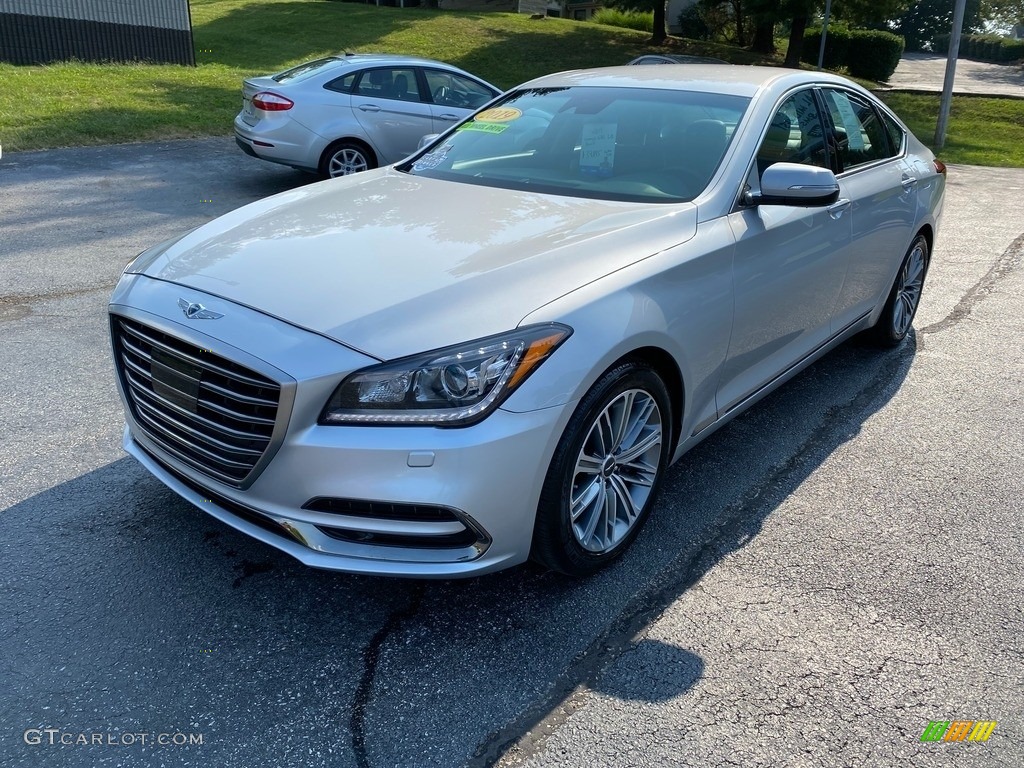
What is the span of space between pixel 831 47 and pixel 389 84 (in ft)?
104

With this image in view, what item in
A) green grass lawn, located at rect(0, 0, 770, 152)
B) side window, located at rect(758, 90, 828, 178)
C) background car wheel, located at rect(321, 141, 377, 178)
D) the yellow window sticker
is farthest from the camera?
green grass lawn, located at rect(0, 0, 770, 152)

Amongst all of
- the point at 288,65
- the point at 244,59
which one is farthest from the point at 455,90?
the point at 244,59

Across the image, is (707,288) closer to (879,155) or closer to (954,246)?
(879,155)

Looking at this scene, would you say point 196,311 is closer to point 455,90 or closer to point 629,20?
point 455,90

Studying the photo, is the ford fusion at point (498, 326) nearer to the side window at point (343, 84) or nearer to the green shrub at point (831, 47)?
the side window at point (343, 84)

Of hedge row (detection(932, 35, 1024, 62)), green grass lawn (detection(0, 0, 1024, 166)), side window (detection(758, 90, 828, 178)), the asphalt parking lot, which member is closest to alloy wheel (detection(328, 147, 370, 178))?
green grass lawn (detection(0, 0, 1024, 166))

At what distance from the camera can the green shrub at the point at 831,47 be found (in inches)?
1410

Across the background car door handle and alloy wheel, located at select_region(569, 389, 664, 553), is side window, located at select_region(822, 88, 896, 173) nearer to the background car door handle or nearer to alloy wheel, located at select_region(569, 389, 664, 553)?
the background car door handle

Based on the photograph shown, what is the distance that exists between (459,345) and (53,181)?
27.8ft

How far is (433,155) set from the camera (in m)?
4.54

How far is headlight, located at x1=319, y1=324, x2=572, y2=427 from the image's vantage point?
8.41ft

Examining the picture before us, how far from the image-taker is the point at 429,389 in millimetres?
2580

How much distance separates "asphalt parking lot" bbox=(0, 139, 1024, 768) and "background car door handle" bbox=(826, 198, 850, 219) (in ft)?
3.57

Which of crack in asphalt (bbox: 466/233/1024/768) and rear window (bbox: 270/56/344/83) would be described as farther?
rear window (bbox: 270/56/344/83)
